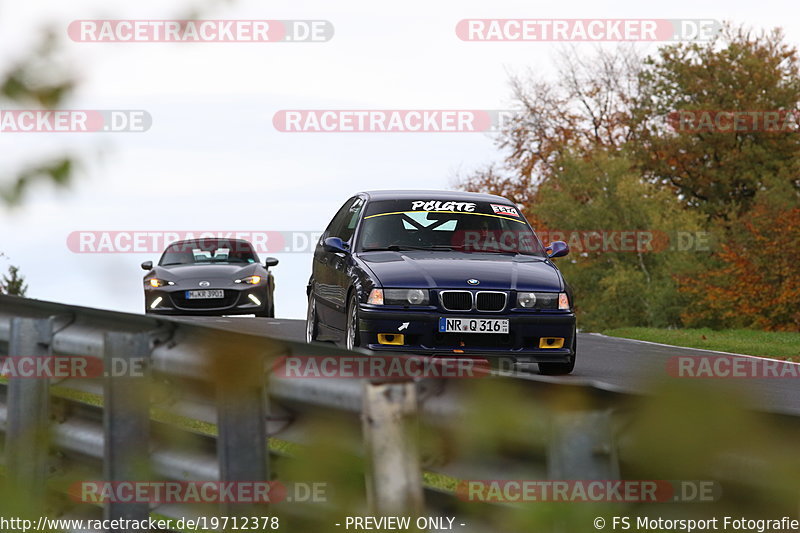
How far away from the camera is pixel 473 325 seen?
37.3ft

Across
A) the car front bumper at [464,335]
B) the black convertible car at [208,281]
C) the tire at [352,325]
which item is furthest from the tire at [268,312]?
the car front bumper at [464,335]

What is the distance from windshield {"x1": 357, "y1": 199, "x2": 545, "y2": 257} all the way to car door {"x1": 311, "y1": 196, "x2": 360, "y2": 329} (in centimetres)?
51

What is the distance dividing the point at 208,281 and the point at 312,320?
317 inches

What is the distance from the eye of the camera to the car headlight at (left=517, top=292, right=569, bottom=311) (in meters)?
11.5

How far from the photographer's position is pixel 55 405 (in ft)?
16.4

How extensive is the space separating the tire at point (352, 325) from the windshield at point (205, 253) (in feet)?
36.9

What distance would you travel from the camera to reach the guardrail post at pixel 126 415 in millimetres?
4203

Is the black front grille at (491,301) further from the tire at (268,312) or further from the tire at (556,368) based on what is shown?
the tire at (268,312)

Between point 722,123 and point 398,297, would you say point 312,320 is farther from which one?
point 722,123

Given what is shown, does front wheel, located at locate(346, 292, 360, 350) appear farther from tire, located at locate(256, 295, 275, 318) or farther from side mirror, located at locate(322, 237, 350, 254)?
tire, located at locate(256, 295, 275, 318)

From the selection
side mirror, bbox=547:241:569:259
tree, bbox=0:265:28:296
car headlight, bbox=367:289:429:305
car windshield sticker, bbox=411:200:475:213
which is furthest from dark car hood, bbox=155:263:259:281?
car headlight, bbox=367:289:429:305

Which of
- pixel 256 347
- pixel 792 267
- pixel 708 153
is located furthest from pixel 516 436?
pixel 708 153

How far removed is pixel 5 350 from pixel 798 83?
48.8 metres

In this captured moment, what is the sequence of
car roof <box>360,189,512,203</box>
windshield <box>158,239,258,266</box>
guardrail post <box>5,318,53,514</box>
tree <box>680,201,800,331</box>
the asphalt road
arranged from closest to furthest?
1. the asphalt road
2. guardrail post <box>5,318,53,514</box>
3. car roof <box>360,189,512,203</box>
4. windshield <box>158,239,258,266</box>
5. tree <box>680,201,800,331</box>
